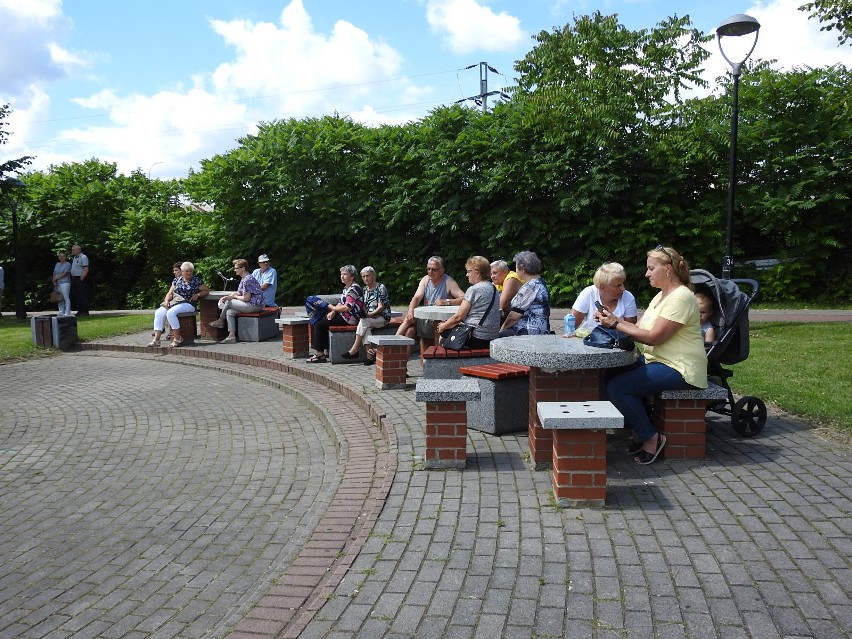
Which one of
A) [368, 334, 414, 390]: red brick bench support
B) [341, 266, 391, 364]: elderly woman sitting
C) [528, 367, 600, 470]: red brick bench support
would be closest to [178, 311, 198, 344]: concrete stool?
[341, 266, 391, 364]: elderly woman sitting

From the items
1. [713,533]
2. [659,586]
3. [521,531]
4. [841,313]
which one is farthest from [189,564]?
[841,313]

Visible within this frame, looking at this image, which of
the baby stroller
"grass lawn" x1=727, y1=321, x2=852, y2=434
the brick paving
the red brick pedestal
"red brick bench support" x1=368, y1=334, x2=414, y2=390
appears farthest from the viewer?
"red brick bench support" x1=368, y1=334, x2=414, y2=390

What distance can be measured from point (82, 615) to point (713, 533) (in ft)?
10.7

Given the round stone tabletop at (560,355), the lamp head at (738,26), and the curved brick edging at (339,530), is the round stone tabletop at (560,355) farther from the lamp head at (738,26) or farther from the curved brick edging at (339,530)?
the lamp head at (738,26)

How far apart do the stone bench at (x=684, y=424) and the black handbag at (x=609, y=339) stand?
448 millimetres

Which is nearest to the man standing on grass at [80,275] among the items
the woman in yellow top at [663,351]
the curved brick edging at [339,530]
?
the curved brick edging at [339,530]

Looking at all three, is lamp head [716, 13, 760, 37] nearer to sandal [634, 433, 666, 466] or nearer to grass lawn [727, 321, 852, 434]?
grass lawn [727, 321, 852, 434]

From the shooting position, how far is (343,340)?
1029 cm

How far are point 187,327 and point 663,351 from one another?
990 cm

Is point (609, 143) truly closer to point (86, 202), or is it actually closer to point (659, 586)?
point (659, 586)

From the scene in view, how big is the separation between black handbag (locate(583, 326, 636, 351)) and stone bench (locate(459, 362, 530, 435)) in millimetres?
1004

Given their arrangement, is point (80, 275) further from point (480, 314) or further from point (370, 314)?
point (480, 314)

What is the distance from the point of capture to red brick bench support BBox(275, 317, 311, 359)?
36.1 feet

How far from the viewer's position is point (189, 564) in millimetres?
4211
